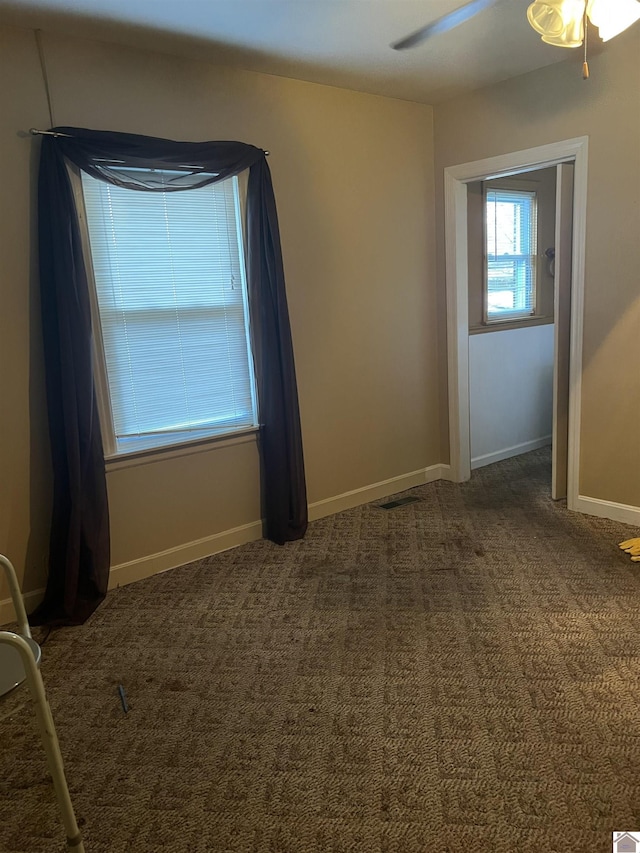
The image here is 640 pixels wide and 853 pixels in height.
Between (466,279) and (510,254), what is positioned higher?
(510,254)

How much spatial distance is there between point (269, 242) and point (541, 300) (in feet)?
8.91

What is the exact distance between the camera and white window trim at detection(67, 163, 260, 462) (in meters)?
2.71

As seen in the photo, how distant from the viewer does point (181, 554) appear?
318cm

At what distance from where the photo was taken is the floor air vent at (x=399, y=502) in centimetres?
387

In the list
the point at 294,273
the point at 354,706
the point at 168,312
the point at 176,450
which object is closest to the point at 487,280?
the point at 294,273

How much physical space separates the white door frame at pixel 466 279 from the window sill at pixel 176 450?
5.20 ft

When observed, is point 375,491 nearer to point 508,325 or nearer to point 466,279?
point 466,279

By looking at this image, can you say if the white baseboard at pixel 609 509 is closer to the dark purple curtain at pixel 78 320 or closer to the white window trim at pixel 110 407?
the white window trim at pixel 110 407

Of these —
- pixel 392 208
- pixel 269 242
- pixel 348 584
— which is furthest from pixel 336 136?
pixel 348 584

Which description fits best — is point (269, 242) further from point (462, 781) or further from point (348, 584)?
point (462, 781)

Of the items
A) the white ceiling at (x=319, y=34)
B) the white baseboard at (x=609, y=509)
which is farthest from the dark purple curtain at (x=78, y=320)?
the white baseboard at (x=609, y=509)

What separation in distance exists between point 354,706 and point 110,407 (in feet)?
5.73

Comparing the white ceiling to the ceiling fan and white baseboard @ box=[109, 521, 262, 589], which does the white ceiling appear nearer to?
the ceiling fan

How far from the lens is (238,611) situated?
2.71m
